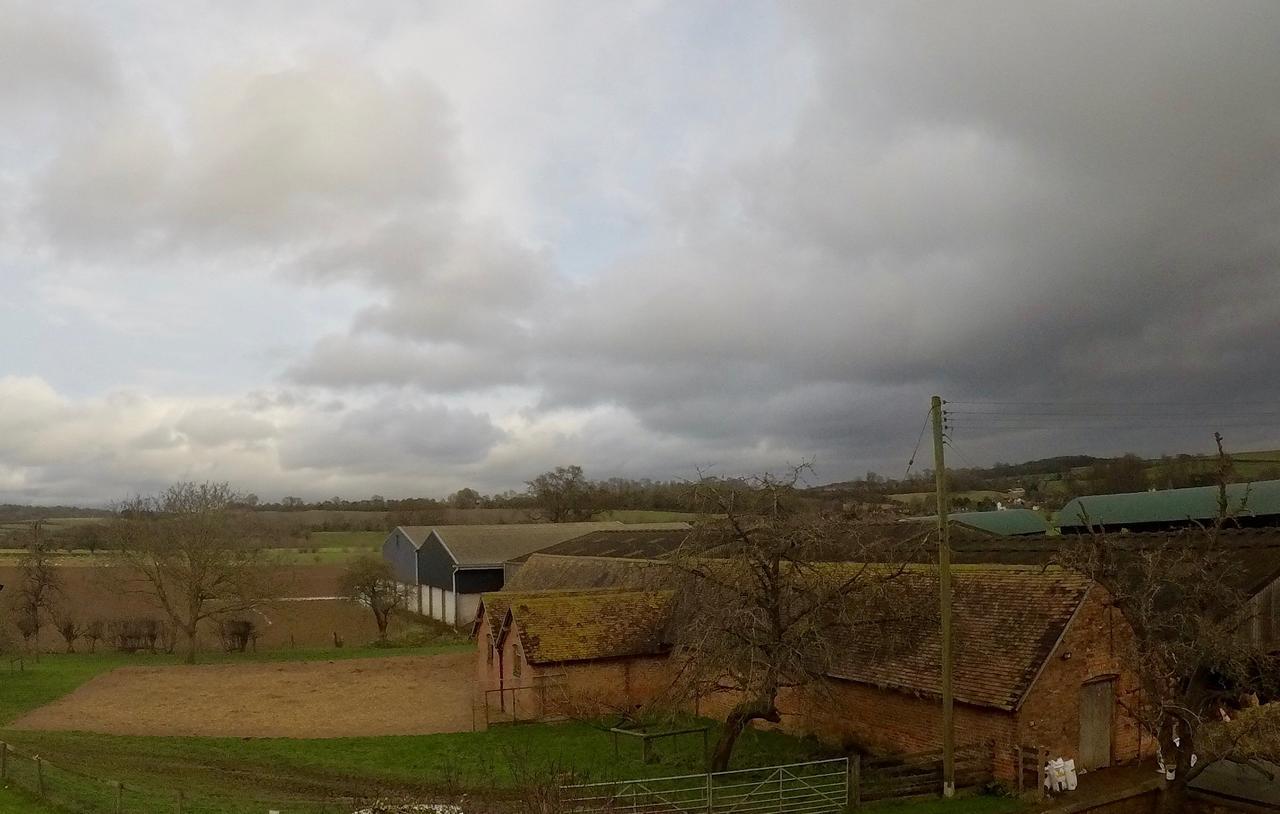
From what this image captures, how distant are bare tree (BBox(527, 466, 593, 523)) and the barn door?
79.5 metres

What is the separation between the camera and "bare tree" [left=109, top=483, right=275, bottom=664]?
1570 inches

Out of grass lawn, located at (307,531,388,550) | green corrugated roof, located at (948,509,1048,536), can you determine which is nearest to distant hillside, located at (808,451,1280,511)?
green corrugated roof, located at (948,509,1048,536)

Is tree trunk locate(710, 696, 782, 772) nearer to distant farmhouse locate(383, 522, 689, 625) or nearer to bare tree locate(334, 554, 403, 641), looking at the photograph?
bare tree locate(334, 554, 403, 641)

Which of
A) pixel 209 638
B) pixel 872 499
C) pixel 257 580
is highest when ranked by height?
pixel 872 499

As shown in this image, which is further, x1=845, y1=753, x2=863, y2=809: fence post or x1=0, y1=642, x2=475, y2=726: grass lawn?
x1=0, y1=642, x2=475, y2=726: grass lawn

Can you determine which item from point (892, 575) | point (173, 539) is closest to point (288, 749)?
point (892, 575)

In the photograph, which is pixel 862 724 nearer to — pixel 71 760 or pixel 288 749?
pixel 288 749

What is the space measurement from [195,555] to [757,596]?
31066mm

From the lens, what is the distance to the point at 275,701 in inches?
1219

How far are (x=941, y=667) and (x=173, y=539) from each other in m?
35.2

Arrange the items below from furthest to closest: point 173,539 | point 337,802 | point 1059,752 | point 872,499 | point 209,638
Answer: point 209,638 < point 173,539 < point 872,499 < point 1059,752 < point 337,802

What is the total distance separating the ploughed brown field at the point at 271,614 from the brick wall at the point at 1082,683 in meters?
36.1

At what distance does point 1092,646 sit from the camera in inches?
771

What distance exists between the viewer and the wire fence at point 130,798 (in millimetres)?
15555
